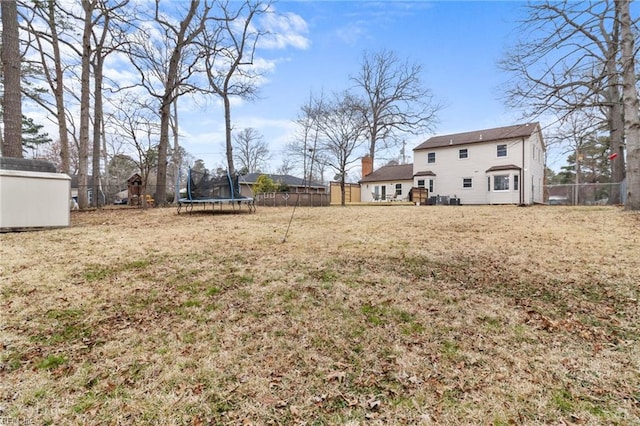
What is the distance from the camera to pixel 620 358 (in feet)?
7.55

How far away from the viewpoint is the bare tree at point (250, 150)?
117 feet

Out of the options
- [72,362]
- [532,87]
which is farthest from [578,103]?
[72,362]

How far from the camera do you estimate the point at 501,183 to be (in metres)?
19.4

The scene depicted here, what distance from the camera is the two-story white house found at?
18.8 metres

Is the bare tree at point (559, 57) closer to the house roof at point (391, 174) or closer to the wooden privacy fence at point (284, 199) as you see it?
the wooden privacy fence at point (284, 199)

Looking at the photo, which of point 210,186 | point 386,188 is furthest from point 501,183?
point 210,186

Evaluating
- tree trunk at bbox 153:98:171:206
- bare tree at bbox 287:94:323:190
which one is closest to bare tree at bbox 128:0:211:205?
tree trunk at bbox 153:98:171:206

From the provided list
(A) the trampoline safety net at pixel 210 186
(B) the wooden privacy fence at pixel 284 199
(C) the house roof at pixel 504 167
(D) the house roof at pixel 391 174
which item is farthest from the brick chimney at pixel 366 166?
(A) the trampoline safety net at pixel 210 186

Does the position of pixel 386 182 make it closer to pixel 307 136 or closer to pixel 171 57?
pixel 307 136

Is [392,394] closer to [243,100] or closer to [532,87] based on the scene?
[532,87]

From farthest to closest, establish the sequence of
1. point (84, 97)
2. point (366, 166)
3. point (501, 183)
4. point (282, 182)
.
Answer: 1. point (366, 166)
2. point (282, 182)
3. point (501, 183)
4. point (84, 97)

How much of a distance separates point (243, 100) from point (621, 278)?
1586 cm

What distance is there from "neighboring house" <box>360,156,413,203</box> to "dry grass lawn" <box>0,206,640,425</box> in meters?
21.6

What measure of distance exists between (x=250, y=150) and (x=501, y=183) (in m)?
26.6
